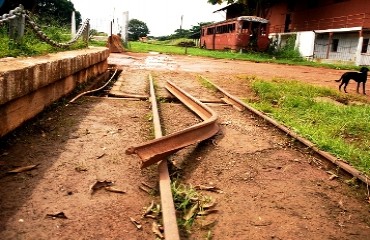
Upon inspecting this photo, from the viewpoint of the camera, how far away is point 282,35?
124 ft

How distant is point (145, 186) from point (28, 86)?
1944 mm

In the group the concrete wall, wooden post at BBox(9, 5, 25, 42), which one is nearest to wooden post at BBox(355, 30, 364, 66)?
the concrete wall

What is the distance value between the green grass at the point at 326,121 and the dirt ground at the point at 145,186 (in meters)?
0.35

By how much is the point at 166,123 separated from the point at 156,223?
103 inches

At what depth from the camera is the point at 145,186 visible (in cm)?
280

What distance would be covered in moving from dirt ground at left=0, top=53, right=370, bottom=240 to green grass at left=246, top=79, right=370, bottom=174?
13.9 inches

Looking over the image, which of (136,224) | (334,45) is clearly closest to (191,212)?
(136,224)

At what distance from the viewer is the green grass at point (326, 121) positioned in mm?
3871

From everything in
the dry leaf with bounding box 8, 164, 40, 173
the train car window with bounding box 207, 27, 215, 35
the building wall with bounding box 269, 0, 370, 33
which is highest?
the building wall with bounding box 269, 0, 370, 33

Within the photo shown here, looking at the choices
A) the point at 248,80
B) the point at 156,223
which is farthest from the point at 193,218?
the point at 248,80

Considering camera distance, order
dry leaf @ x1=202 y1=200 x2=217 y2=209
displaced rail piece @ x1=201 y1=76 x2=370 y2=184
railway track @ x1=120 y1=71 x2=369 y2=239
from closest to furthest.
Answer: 1. railway track @ x1=120 y1=71 x2=369 y2=239
2. dry leaf @ x1=202 y1=200 x2=217 y2=209
3. displaced rail piece @ x1=201 y1=76 x2=370 y2=184

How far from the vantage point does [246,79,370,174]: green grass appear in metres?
3.87

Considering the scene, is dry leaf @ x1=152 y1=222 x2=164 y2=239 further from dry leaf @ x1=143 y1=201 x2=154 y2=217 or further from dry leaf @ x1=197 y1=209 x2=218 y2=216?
dry leaf @ x1=197 y1=209 x2=218 y2=216

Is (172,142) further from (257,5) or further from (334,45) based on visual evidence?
(257,5)
